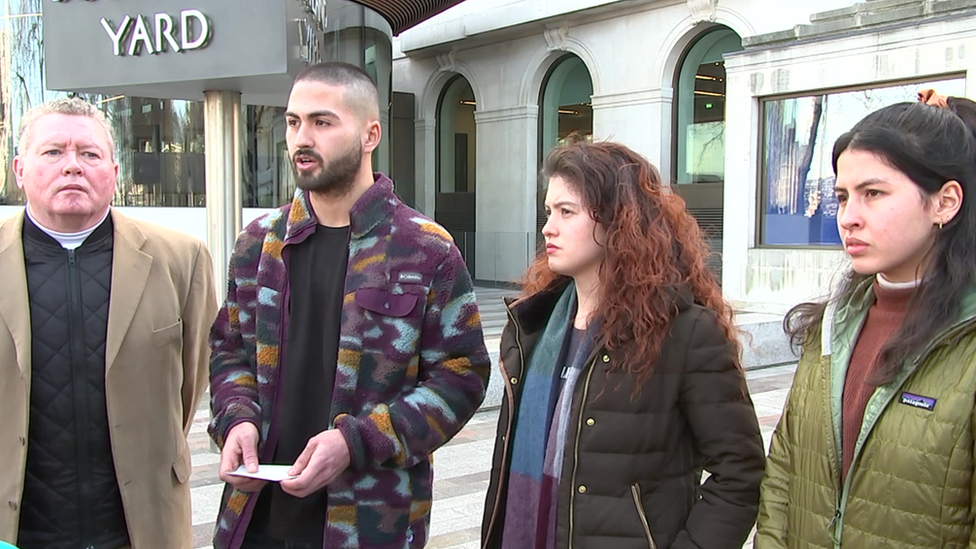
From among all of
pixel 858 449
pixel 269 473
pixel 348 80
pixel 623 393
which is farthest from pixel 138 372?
pixel 858 449

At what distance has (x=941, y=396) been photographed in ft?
6.05

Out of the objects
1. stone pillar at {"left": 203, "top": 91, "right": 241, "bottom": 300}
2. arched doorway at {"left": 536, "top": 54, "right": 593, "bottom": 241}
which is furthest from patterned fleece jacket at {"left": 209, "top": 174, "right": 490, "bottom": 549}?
arched doorway at {"left": 536, "top": 54, "right": 593, "bottom": 241}

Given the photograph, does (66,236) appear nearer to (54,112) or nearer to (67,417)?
(54,112)

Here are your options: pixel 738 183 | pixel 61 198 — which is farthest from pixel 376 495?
pixel 738 183

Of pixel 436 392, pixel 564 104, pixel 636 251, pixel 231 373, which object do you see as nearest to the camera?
pixel 636 251

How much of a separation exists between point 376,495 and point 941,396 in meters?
1.47

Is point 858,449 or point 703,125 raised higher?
point 703,125

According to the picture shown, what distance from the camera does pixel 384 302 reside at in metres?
2.38

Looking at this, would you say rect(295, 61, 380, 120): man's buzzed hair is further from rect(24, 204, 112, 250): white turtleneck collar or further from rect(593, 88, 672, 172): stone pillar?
rect(593, 88, 672, 172): stone pillar

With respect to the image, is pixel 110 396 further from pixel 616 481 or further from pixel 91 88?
pixel 91 88

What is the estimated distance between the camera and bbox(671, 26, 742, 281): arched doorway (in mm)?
17031

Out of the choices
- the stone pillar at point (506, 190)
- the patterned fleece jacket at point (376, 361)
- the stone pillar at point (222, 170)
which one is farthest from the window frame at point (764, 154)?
the patterned fleece jacket at point (376, 361)

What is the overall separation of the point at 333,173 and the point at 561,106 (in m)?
18.4

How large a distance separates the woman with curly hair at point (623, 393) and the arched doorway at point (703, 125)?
1502cm
